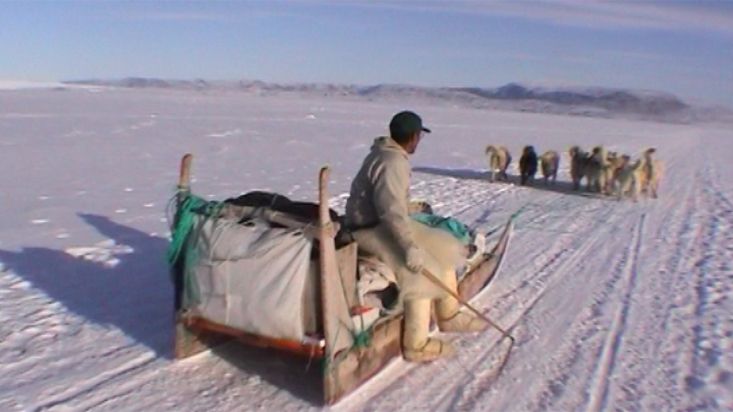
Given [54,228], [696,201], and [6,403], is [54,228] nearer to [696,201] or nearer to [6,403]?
[6,403]

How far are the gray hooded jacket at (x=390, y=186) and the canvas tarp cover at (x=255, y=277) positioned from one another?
568 millimetres

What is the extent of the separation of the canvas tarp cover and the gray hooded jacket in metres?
0.57

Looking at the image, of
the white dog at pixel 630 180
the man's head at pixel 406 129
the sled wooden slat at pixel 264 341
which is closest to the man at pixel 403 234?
the man's head at pixel 406 129

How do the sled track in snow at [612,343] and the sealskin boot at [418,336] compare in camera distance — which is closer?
the sled track in snow at [612,343]

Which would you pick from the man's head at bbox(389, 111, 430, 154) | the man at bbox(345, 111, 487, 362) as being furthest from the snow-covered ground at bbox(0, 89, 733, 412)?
the man's head at bbox(389, 111, 430, 154)

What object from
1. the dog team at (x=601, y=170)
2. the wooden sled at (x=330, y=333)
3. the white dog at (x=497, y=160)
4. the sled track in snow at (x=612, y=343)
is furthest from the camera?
the white dog at (x=497, y=160)

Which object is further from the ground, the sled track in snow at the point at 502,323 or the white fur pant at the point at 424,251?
the white fur pant at the point at 424,251

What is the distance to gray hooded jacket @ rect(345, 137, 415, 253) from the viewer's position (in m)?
4.39

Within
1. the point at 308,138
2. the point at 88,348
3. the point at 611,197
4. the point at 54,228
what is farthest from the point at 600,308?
the point at 308,138

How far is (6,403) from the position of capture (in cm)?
387

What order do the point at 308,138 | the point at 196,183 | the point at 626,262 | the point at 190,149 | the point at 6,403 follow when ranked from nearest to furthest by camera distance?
1. the point at 6,403
2. the point at 626,262
3. the point at 196,183
4. the point at 190,149
5. the point at 308,138

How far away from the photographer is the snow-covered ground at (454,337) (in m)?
4.23

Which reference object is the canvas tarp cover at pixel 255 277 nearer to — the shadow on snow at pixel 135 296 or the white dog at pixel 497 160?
the shadow on snow at pixel 135 296

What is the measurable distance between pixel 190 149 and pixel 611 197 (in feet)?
29.6
